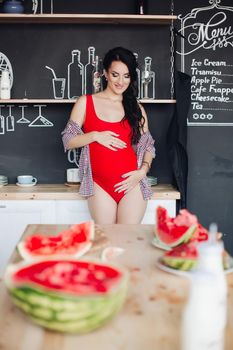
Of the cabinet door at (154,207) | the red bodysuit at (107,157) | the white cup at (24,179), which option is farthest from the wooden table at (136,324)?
the white cup at (24,179)

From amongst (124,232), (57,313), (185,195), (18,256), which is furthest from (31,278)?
(185,195)

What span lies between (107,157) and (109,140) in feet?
0.41

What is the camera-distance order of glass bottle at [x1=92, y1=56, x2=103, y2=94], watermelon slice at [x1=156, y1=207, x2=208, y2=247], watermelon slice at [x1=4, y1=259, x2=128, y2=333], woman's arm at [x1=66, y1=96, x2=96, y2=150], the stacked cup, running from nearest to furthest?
watermelon slice at [x1=4, y1=259, x2=128, y2=333] < watermelon slice at [x1=156, y1=207, x2=208, y2=247] < woman's arm at [x1=66, y1=96, x2=96, y2=150] < glass bottle at [x1=92, y1=56, x2=103, y2=94] < the stacked cup

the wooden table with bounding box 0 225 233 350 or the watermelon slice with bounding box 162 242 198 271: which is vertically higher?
the watermelon slice with bounding box 162 242 198 271

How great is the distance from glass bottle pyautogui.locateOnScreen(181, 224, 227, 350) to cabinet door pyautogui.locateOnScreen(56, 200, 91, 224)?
282cm

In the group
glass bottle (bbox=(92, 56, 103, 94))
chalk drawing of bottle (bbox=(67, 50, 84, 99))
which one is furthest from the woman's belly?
chalk drawing of bottle (bbox=(67, 50, 84, 99))

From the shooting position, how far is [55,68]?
431cm

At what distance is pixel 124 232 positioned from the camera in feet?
7.73

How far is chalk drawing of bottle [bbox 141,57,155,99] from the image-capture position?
4.15 metres

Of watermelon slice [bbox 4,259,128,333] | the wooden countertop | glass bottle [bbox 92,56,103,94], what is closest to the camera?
watermelon slice [bbox 4,259,128,333]

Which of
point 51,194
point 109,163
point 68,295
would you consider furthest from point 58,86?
point 68,295

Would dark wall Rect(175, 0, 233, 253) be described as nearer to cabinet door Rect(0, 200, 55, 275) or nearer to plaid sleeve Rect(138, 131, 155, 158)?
plaid sleeve Rect(138, 131, 155, 158)

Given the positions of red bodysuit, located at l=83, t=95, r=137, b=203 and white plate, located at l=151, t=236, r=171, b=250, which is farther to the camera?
red bodysuit, located at l=83, t=95, r=137, b=203

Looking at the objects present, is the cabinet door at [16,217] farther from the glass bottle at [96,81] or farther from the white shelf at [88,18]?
the white shelf at [88,18]
